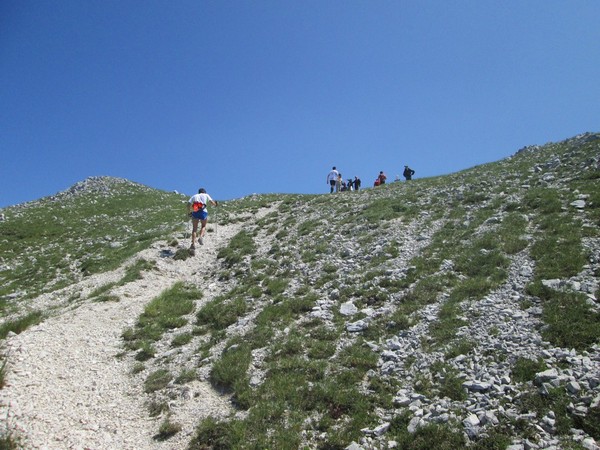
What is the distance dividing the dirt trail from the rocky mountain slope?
0.06 m

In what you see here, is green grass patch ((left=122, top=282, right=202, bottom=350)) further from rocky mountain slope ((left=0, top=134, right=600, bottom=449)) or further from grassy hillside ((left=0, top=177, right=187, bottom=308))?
grassy hillside ((left=0, top=177, right=187, bottom=308))

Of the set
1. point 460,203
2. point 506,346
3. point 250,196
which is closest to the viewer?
point 506,346

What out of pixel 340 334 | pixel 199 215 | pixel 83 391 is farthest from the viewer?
pixel 199 215

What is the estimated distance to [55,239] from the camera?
3516 centimetres

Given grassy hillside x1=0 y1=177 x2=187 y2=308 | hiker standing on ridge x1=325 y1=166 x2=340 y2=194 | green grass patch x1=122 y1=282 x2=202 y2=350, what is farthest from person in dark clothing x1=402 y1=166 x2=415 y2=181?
green grass patch x1=122 y1=282 x2=202 y2=350

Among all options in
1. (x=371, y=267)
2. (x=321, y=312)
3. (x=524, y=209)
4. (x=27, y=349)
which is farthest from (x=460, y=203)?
(x=27, y=349)

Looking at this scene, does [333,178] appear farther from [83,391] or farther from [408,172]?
[83,391]

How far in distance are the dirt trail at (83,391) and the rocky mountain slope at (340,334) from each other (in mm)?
62

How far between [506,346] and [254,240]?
19335mm

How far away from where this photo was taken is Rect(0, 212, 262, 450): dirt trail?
9945 millimetres

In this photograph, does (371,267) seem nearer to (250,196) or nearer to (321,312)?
(321,312)

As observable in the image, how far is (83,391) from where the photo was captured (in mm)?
11891

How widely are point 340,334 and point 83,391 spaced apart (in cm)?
848

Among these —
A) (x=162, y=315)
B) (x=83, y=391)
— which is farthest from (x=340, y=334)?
(x=162, y=315)
